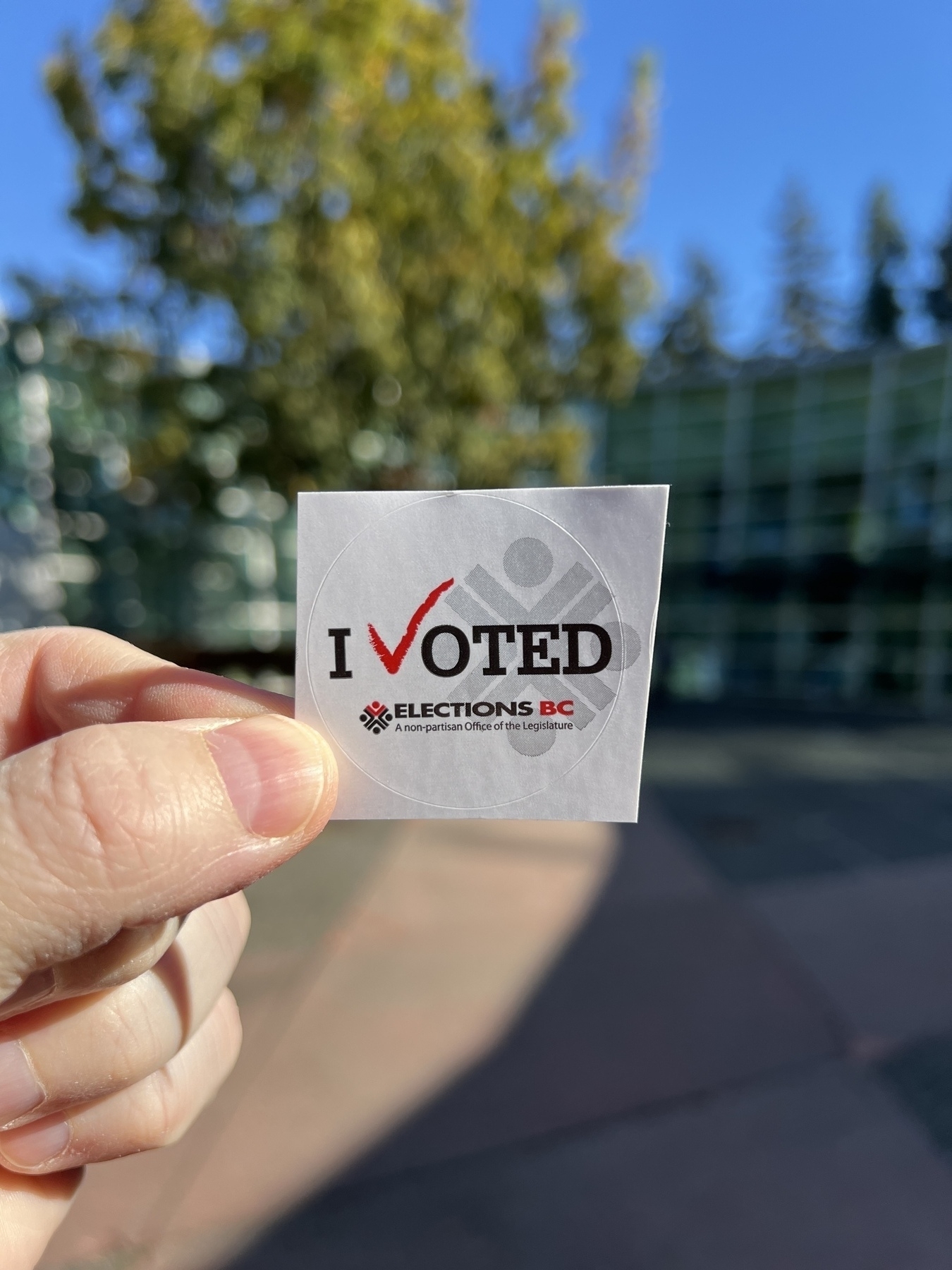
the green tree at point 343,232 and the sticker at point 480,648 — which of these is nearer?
the sticker at point 480,648

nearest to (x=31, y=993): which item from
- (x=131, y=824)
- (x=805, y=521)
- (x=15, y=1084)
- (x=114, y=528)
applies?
(x=15, y=1084)

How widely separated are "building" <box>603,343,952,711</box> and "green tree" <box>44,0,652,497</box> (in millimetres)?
8244

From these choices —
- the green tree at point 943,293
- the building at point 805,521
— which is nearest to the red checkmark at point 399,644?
the building at point 805,521

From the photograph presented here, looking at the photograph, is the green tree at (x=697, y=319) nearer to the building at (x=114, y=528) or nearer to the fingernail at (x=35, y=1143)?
the building at (x=114, y=528)

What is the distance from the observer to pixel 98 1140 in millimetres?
1322

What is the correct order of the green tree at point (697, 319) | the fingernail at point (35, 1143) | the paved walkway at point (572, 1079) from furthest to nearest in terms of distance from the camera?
the green tree at point (697, 319) → the paved walkway at point (572, 1079) → the fingernail at point (35, 1143)

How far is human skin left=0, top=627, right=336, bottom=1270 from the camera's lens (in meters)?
0.89

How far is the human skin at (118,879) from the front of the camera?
0.89 m

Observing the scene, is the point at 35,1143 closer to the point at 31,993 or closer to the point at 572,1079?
the point at 31,993

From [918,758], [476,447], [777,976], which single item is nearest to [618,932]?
[777,976]

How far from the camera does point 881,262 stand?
25.5 m

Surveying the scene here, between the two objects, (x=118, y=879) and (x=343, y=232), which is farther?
(x=343, y=232)

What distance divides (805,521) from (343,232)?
12.3 metres

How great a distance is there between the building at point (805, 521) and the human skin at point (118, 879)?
13787 mm
